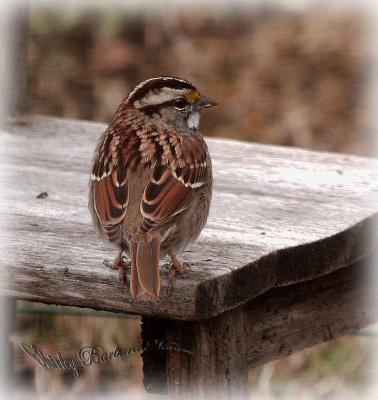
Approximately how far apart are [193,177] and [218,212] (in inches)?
13.4

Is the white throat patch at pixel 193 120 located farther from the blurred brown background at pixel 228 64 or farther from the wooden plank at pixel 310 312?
the blurred brown background at pixel 228 64

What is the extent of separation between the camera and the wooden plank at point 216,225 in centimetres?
350

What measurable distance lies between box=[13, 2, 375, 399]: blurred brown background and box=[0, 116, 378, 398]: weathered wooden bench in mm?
2712

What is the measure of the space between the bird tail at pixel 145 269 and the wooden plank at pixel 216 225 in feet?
0.18

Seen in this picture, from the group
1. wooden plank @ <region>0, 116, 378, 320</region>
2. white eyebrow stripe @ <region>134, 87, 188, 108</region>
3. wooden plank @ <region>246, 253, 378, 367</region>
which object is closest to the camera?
wooden plank @ <region>0, 116, 378, 320</region>

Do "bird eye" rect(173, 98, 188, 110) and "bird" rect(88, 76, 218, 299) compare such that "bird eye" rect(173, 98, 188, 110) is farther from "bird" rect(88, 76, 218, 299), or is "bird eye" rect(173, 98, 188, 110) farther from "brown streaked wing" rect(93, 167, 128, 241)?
"brown streaked wing" rect(93, 167, 128, 241)

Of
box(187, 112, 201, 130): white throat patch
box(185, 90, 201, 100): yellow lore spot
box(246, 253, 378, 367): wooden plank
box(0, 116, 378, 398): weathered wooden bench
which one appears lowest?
box(246, 253, 378, 367): wooden plank

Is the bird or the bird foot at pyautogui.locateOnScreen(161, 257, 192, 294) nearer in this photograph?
the bird foot at pyautogui.locateOnScreen(161, 257, 192, 294)

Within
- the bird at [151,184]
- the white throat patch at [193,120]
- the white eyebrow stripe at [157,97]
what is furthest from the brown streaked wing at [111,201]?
the white throat patch at [193,120]

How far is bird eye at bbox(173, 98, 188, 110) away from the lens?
4.23m

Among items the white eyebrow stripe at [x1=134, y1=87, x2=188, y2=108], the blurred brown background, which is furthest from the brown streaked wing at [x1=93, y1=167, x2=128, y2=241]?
the blurred brown background

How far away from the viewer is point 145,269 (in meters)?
3.46

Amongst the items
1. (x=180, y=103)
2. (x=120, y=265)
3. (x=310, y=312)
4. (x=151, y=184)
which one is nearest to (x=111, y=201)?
(x=151, y=184)

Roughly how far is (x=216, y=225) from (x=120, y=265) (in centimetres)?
60
